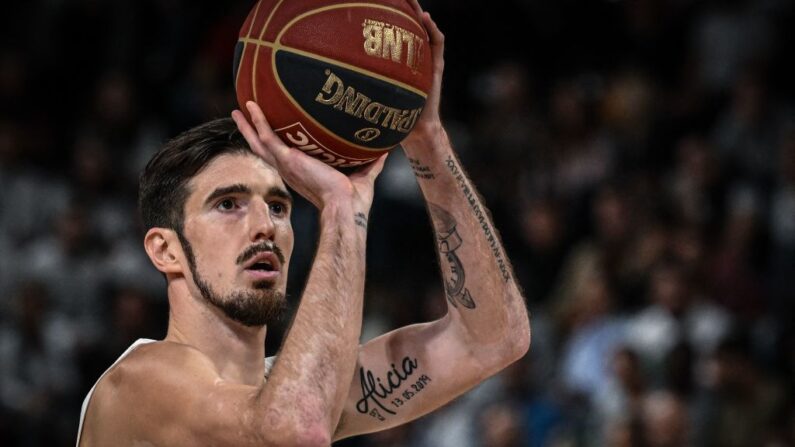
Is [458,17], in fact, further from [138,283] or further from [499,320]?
[499,320]

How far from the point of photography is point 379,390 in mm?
4695

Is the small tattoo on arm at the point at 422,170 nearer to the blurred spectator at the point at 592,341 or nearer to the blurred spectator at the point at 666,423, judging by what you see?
the blurred spectator at the point at 666,423

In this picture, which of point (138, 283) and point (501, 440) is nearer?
point (501, 440)

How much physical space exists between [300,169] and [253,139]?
0.18 meters

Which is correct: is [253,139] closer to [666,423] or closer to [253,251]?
[253,251]

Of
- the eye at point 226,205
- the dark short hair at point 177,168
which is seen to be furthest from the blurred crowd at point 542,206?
the eye at point 226,205

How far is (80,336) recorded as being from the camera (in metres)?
10.3

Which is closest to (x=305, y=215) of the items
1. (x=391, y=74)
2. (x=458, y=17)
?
(x=458, y=17)

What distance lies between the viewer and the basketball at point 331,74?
12.8 ft

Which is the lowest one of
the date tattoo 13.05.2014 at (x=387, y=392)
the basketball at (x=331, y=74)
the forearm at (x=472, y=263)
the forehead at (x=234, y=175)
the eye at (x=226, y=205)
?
the date tattoo 13.05.2014 at (x=387, y=392)

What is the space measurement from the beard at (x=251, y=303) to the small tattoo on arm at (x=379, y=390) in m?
0.55

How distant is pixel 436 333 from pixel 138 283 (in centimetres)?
612

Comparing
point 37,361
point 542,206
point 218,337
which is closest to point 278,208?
point 218,337

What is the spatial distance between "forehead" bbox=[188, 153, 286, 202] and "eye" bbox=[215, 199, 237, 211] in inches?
2.1
